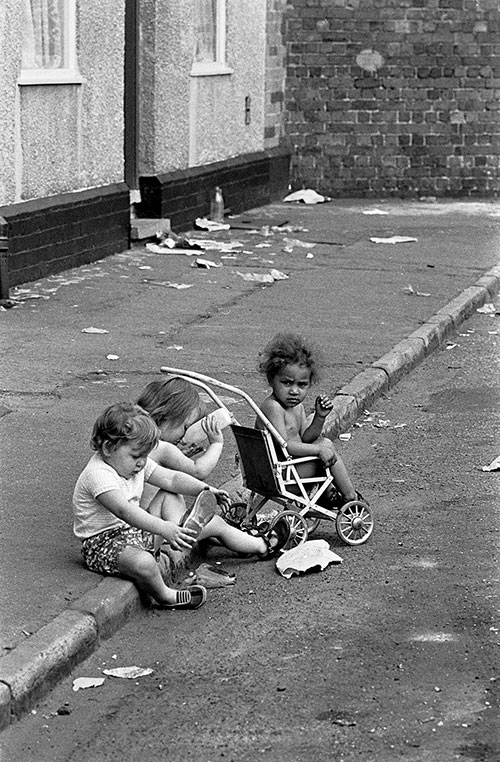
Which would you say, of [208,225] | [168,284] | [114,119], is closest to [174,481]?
[168,284]

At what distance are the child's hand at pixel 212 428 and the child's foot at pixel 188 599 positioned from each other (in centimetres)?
78

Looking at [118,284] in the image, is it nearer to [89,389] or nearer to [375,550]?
[89,389]

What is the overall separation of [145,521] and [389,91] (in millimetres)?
16206

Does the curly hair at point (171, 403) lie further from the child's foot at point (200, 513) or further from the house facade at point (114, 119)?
the house facade at point (114, 119)

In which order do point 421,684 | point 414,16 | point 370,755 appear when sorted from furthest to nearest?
point 414,16 → point 421,684 → point 370,755

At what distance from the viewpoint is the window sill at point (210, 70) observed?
16281 mm

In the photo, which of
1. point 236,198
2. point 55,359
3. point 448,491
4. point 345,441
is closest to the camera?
point 448,491

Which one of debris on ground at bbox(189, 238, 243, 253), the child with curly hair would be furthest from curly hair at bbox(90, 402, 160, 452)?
debris on ground at bbox(189, 238, 243, 253)

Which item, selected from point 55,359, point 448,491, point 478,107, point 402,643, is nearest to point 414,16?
point 478,107

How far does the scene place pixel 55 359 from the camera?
918cm

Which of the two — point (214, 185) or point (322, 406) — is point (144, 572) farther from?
point (214, 185)

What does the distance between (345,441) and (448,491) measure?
43.6 inches

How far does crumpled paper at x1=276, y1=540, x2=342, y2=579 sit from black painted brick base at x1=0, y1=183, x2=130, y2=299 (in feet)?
18.9

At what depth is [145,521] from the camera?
5.28 meters
